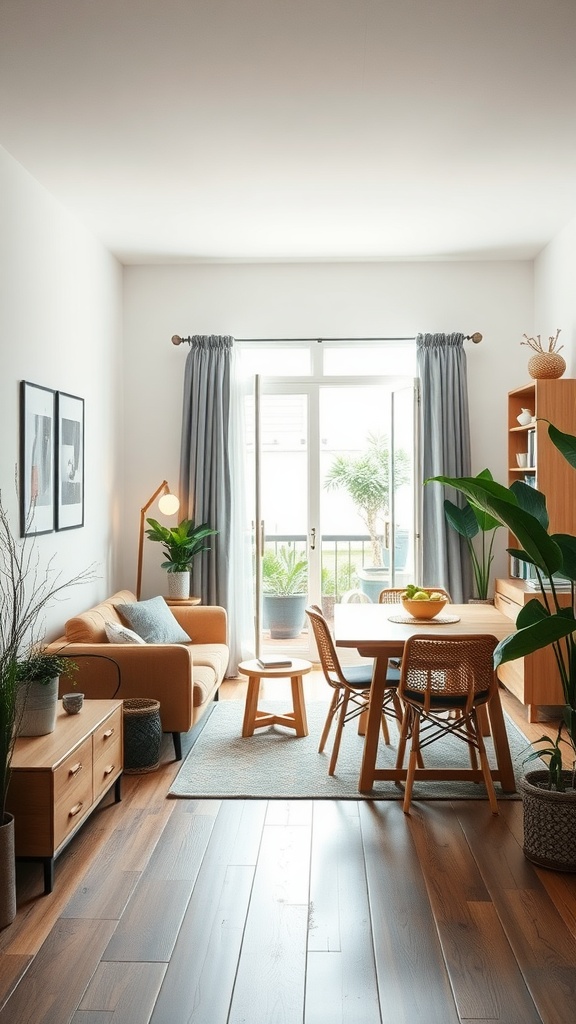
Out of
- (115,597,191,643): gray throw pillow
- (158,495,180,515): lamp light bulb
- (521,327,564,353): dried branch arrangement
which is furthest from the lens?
(158,495,180,515): lamp light bulb

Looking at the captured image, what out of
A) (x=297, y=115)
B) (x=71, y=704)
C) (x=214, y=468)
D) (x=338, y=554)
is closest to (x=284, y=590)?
(x=338, y=554)

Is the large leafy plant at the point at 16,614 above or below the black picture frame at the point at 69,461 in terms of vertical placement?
below

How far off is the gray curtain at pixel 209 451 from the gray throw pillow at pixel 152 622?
828 millimetres

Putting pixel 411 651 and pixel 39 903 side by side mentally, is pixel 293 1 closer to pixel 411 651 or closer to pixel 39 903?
pixel 411 651

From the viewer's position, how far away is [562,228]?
571 centimetres

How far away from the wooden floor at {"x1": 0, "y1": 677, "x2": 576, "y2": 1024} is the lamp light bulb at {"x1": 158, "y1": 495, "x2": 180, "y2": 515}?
2.62 meters

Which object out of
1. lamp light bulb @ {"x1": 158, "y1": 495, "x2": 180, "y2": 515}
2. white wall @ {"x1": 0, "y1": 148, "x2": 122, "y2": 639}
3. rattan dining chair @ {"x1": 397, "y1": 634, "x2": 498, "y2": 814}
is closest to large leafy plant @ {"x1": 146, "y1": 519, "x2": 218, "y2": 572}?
lamp light bulb @ {"x1": 158, "y1": 495, "x2": 180, "y2": 515}

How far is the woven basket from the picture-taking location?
4238 mm

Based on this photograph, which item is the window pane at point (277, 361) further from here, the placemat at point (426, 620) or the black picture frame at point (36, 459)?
the placemat at point (426, 620)

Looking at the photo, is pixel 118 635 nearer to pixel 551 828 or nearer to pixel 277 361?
pixel 551 828

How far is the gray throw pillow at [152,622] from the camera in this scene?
5.38m

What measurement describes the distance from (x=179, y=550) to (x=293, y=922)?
365 centimetres

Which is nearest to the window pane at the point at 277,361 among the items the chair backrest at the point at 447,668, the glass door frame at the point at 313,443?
the glass door frame at the point at 313,443

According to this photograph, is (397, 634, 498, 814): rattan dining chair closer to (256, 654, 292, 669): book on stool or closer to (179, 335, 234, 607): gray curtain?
(256, 654, 292, 669): book on stool
